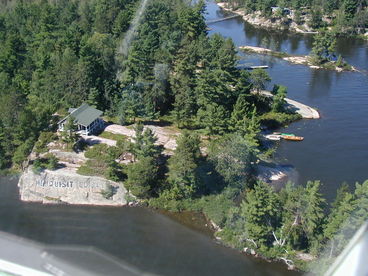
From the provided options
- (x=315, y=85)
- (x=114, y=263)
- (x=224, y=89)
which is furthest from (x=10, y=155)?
(x=315, y=85)

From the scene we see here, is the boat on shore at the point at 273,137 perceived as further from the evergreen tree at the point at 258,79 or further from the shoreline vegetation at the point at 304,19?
the shoreline vegetation at the point at 304,19

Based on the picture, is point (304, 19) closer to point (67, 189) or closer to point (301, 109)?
point (301, 109)

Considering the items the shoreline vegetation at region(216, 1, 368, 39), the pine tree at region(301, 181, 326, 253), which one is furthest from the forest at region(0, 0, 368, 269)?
the shoreline vegetation at region(216, 1, 368, 39)

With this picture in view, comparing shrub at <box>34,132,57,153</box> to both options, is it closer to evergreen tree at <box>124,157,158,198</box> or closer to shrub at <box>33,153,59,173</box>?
shrub at <box>33,153,59,173</box>

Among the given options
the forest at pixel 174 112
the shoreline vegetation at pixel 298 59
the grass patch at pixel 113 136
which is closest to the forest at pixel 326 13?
the shoreline vegetation at pixel 298 59

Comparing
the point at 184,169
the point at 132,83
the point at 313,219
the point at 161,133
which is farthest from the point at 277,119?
the point at 313,219
